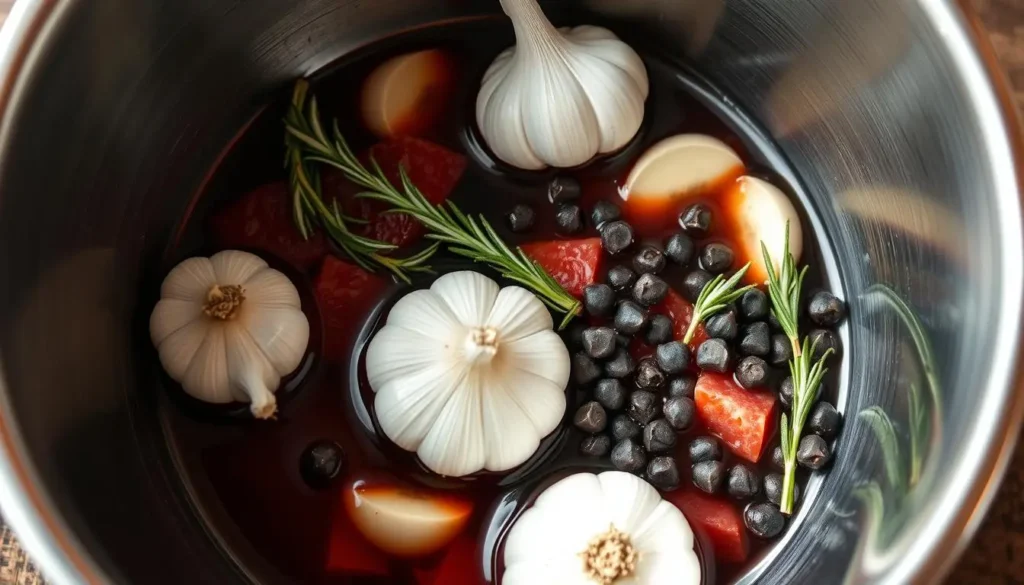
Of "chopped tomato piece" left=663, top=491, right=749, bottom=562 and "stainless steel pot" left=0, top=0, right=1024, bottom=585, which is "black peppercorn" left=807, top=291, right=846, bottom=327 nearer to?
"stainless steel pot" left=0, top=0, right=1024, bottom=585

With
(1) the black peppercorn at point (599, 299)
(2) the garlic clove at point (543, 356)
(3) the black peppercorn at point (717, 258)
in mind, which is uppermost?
(3) the black peppercorn at point (717, 258)

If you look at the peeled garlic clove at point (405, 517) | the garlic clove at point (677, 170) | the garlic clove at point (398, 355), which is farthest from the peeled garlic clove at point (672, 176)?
the peeled garlic clove at point (405, 517)

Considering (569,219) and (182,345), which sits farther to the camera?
(569,219)

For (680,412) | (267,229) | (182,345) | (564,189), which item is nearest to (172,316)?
(182,345)

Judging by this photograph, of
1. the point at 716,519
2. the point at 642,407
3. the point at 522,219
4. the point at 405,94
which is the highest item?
the point at 405,94

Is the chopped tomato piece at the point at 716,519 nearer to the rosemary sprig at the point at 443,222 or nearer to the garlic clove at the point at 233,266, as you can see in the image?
the rosemary sprig at the point at 443,222

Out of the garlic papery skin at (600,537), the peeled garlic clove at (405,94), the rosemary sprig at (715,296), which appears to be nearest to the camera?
the garlic papery skin at (600,537)

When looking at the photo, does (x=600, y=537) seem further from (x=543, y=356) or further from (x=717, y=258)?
(x=717, y=258)

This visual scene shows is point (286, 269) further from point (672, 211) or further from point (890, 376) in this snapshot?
point (890, 376)
